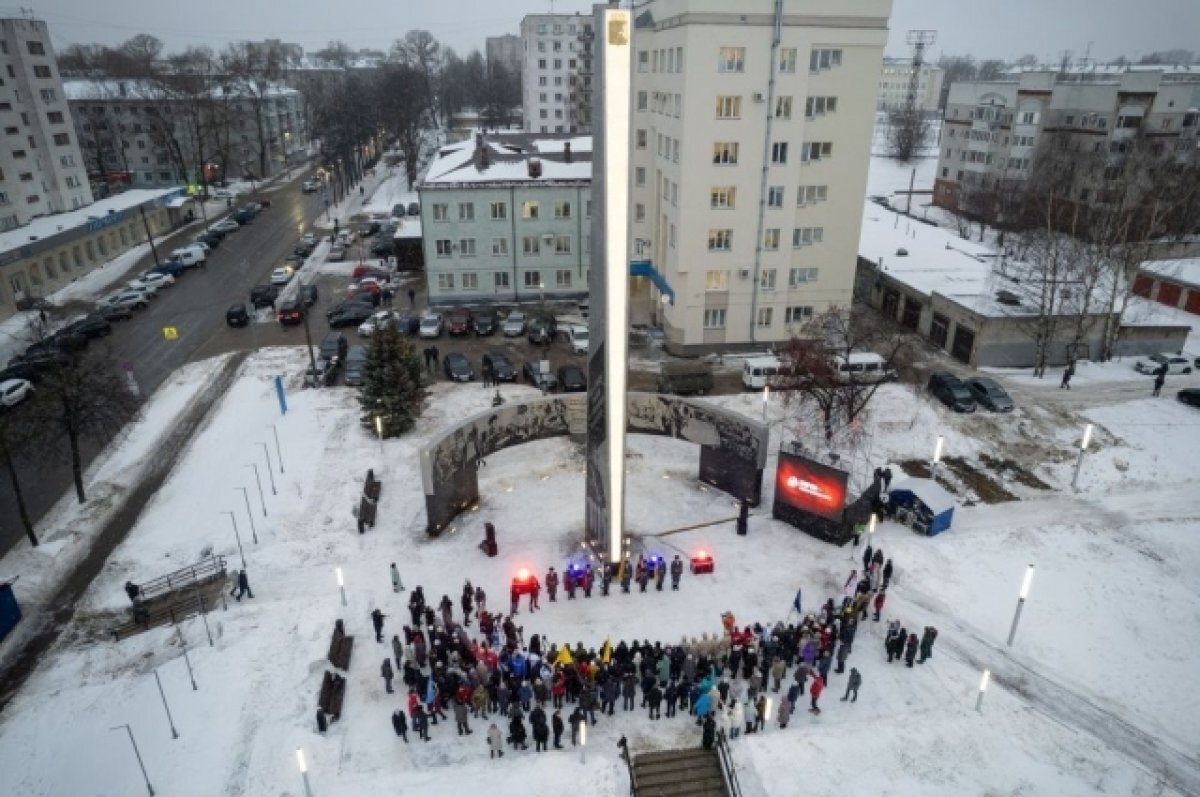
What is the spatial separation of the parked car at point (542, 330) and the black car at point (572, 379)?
5.21 m

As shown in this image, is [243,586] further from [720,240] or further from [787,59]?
[787,59]

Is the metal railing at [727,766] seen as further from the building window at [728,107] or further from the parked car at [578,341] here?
the building window at [728,107]

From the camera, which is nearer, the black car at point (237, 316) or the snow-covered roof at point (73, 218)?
the black car at point (237, 316)

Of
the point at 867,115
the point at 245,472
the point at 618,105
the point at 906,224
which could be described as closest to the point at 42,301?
the point at 245,472

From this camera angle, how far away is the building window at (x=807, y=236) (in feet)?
127

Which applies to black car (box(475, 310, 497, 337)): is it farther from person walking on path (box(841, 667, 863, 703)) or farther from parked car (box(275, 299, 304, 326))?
person walking on path (box(841, 667, 863, 703))

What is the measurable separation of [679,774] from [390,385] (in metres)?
19.4

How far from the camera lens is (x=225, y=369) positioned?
38156 millimetres

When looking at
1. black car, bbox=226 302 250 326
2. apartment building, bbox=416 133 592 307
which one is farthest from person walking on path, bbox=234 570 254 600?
apartment building, bbox=416 133 592 307

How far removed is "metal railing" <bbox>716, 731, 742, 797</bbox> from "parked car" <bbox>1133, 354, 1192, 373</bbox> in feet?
109

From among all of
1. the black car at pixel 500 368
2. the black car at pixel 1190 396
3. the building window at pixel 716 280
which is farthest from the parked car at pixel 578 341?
the black car at pixel 1190 396

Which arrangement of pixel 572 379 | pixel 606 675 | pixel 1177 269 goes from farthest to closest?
1. pixel 1177 269
2. pixel 572 379
3. pixel 606 675

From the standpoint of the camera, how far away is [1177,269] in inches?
1825

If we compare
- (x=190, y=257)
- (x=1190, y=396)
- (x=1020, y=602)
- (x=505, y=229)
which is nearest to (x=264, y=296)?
(x=190, y=257)
